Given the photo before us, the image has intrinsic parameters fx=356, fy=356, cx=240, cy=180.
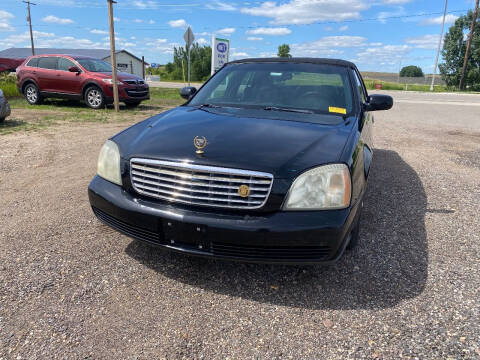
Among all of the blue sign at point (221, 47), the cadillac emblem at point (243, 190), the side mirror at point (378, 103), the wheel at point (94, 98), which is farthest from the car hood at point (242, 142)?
the blue sign at point (221, 47)

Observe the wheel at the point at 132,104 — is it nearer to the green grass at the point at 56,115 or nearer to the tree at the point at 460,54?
the green grass at the point at 56,115

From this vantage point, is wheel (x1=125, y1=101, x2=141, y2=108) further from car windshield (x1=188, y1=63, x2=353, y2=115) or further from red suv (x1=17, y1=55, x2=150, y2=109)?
car windshield (x1=188, y1=63, x2=353, y2=115)

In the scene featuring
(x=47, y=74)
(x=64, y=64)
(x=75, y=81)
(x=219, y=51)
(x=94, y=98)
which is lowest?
(x=94, y=98)

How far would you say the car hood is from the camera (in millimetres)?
2141

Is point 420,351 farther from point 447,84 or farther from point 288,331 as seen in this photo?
point 447,84

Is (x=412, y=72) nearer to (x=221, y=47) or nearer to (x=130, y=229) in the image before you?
(x=221, y=47)

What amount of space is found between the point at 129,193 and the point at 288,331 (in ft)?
4.34

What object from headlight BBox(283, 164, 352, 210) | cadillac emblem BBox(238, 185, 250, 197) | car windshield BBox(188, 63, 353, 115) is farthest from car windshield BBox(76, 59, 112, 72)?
headlight BBox(283, 164, 352, 210)

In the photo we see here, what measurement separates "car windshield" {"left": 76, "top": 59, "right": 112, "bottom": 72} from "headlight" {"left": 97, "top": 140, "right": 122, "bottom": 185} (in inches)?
403

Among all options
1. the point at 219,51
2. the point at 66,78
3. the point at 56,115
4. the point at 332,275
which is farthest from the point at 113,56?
the point at 332,275

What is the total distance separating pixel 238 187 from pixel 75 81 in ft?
36.6

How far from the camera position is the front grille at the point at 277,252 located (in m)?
2.08

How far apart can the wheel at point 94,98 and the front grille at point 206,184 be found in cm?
1025

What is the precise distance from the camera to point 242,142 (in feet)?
7.66
